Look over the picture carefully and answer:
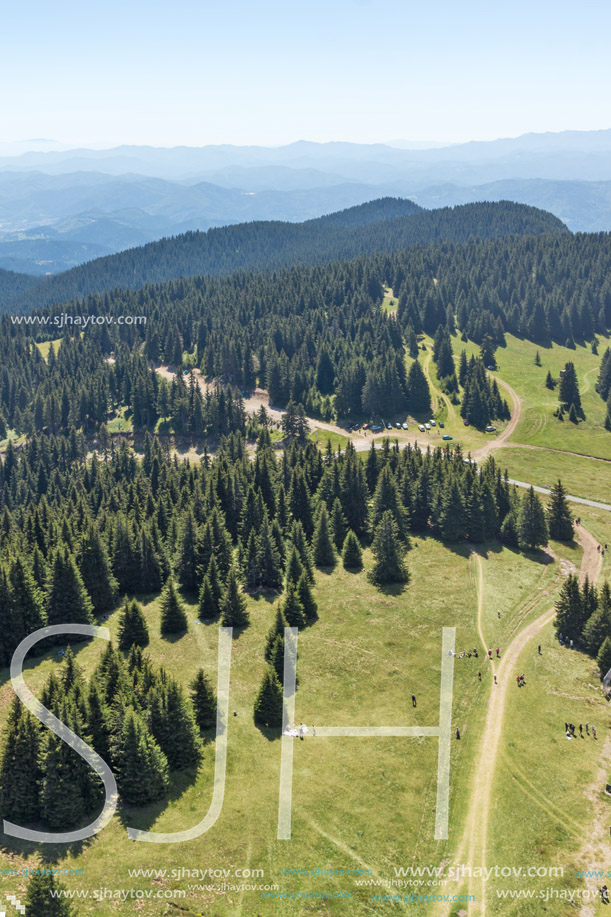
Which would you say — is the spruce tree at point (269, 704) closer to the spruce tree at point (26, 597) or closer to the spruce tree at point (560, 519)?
the spruce tree at point (26, 597)

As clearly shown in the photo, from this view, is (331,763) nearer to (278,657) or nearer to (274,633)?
(278,657)

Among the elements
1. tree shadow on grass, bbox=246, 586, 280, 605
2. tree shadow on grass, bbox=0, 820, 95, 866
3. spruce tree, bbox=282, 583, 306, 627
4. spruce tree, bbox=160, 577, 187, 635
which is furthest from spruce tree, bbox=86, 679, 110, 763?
tree shadow on grass, bbox=246, 586, 280, 605

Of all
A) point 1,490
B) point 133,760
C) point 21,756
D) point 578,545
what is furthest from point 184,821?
point 1,490

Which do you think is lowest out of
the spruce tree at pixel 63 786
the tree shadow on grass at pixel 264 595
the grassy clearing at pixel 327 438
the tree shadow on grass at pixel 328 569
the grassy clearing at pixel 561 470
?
the grassy clearing at pixel 561 470

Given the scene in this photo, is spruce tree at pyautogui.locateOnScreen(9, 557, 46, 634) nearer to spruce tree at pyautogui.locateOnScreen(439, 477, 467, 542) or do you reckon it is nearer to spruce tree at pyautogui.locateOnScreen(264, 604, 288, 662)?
spruce tree at pyautogui.locateOnScreen(264, 604, 288, 662)

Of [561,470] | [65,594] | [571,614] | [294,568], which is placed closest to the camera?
[65,594]

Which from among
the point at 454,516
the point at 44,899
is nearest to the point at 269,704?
the point at 44,899

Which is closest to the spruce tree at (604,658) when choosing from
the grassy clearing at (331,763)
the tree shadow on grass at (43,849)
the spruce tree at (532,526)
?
the grassy clearing at (331,763)
